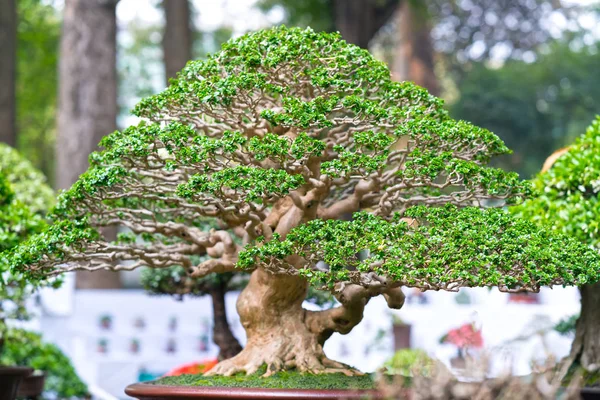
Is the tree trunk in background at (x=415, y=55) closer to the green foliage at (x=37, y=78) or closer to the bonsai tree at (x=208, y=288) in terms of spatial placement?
the green foliage at (x=37, y=78)

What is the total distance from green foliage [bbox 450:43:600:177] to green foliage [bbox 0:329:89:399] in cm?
1437

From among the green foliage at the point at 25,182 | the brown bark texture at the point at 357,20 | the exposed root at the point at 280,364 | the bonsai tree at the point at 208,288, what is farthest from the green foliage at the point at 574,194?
the brown bark texture at the point at 357,20

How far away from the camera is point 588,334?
6.24m

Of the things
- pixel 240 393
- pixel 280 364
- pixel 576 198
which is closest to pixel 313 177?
pixel 280 364

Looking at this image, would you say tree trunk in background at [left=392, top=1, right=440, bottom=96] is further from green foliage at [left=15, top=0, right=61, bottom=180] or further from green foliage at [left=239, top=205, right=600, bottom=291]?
green foliage at [left=239, top=205, right=600, bottom=291]

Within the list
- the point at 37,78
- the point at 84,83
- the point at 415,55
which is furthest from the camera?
the point at 415,55

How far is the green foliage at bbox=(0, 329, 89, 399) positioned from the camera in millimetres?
9289

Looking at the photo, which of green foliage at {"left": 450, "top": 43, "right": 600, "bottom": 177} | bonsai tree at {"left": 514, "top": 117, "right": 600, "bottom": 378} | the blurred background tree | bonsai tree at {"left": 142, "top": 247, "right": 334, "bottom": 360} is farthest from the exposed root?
green foliage at {"left": 450, "top": 43, "right": 600, "bottom": 177}

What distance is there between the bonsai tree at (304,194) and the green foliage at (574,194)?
92 centimetres

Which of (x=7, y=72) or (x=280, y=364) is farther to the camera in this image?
(x=7, y=72)

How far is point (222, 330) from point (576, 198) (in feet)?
10.7

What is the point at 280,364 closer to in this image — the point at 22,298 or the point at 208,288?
the point at 208,288

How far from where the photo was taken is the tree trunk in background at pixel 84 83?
11.9 metres

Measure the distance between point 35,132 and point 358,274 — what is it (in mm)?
19695
